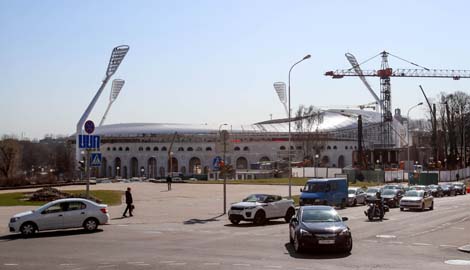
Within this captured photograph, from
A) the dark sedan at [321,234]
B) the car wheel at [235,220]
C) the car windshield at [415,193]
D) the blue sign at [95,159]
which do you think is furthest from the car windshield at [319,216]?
the car windshield at [415,193]

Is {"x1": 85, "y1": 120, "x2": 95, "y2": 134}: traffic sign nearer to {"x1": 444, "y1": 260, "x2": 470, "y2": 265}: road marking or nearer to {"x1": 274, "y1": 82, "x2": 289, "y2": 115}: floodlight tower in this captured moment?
{"x1": 444, "y1": 260, "x2": 470, "y2": 265}: road marking

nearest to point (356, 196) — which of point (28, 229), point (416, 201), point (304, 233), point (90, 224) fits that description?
point (416, 201)

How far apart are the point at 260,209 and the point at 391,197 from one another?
20510 millimetres

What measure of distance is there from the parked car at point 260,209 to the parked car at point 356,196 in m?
16.7

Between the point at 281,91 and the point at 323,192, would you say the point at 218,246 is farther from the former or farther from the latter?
the point at 281,91

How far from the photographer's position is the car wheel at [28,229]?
987 inches

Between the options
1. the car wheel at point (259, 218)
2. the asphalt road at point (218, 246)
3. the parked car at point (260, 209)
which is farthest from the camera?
the car wheel at point (259, 218)

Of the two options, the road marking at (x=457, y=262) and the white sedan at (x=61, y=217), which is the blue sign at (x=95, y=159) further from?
the road marking at (x=457, y=262)

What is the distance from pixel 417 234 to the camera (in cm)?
2627

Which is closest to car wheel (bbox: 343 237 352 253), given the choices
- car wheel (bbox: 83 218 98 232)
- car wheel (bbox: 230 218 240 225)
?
car wheel (bbox: 83 218 98 232)

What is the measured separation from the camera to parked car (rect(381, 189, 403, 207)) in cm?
4791

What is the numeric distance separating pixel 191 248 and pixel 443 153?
121 meters

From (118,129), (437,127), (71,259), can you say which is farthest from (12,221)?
(118,129)

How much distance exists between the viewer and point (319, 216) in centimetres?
1980
